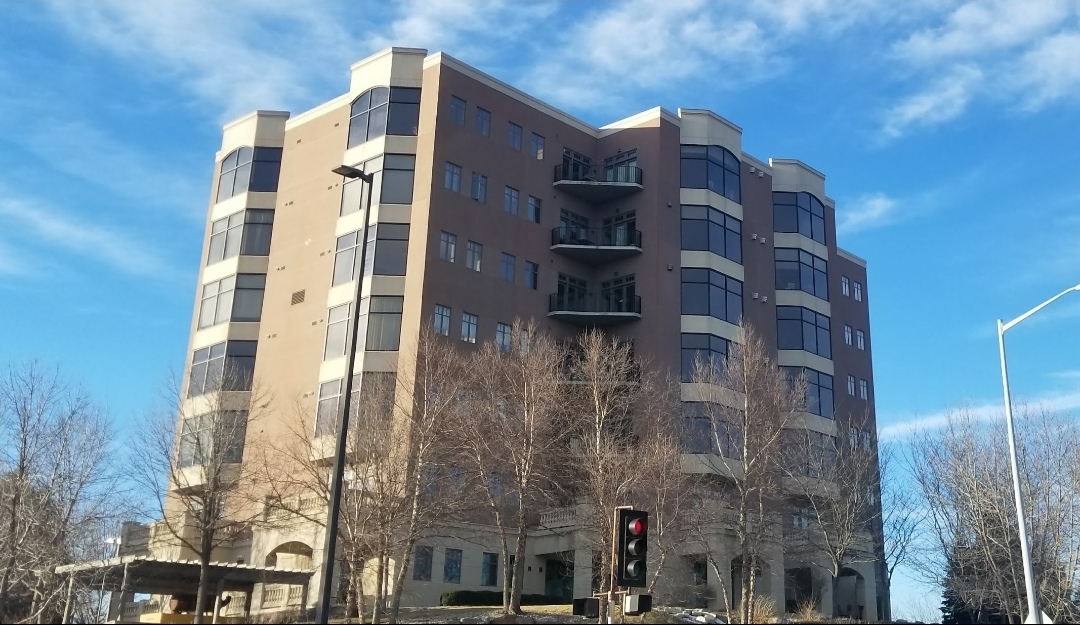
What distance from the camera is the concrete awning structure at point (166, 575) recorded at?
35500 millimetres

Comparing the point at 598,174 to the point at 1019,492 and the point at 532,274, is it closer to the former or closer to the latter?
the point at 532,274

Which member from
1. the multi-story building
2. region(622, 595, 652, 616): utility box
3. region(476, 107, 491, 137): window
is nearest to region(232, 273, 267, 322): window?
the multi-story building

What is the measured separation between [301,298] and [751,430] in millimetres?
23575

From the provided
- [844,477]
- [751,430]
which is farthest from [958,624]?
[751,430]

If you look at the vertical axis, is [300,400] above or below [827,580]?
above

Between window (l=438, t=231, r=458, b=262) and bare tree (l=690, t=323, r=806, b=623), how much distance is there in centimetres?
1284

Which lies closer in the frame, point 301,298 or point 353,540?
point 353,540

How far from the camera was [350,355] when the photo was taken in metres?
21.7

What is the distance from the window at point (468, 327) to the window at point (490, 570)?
978 cm

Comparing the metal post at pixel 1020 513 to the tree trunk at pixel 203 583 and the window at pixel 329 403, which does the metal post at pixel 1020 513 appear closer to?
the tree trunk at pixel 203 583

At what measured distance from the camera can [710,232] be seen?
55281 mm

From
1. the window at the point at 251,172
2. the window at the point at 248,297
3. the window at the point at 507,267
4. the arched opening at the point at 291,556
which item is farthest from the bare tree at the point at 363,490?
the window at the point at 251,172

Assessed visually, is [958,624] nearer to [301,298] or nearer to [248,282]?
[301,298]

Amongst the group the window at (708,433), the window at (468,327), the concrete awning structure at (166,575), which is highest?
the window at (468,327)
